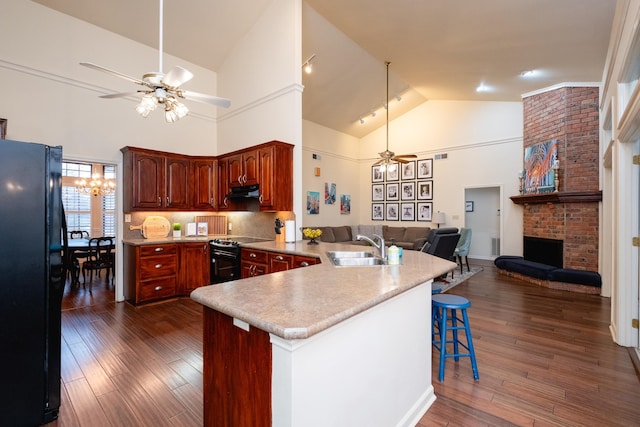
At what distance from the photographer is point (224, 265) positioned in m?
4.23

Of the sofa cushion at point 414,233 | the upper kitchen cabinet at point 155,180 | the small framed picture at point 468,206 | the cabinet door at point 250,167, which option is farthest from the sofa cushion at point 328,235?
the small framed picture at point 468,206

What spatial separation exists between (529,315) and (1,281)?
5.14 meters

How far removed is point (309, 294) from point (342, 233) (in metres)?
6.73

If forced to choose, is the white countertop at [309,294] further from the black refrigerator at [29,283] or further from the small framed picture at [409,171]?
the small framed picture at [409,171]

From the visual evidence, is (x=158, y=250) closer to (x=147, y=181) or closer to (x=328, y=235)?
(x=147, y=181)

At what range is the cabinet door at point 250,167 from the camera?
171 inches

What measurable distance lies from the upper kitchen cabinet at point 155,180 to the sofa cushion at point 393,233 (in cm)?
539

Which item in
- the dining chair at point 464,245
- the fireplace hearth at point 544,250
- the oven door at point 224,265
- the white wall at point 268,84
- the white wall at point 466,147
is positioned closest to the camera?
the oven door at point 224,265

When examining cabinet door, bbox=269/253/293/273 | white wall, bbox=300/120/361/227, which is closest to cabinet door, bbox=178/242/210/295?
cabinet door, bbox=269/253/293/273

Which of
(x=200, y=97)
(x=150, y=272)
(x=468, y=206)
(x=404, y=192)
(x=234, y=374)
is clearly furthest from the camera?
(x=404, y=192)

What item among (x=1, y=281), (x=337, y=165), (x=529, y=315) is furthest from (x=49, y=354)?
(x=337, y=165)

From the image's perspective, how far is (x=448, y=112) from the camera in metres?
7.55

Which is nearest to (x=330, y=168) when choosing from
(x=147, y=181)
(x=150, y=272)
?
(x=147, y=181)

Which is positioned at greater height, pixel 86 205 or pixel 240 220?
pixel 86 205
